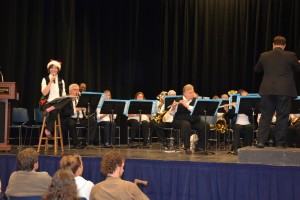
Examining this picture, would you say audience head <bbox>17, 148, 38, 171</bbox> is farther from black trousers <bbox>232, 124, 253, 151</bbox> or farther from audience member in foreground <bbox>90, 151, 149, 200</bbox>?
black trousers <bbox>232, 124, 253, 151</bbox>

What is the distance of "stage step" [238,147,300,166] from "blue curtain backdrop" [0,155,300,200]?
14 centimetres

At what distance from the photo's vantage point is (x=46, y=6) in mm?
13273

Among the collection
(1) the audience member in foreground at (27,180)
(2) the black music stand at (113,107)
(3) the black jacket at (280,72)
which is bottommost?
(1) the audience member in foreground at (27,180)

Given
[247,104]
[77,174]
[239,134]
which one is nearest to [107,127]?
[239,134]

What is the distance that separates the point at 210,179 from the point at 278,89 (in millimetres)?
1727

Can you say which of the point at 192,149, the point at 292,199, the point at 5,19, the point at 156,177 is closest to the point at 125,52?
the point at 5,19

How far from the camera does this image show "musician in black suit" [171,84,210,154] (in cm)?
1012

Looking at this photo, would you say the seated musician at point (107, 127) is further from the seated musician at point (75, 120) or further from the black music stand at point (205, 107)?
the black music stand at point (205, 107)

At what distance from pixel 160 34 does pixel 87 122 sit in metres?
5.37

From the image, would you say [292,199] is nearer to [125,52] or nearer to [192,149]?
[192,149]

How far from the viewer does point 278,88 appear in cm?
812

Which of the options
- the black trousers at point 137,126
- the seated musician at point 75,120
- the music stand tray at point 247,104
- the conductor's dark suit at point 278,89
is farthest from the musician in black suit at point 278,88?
the black trousers at point 137,126

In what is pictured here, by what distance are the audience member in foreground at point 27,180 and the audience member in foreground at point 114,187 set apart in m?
0.73

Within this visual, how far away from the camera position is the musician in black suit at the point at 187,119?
33.2 feet
